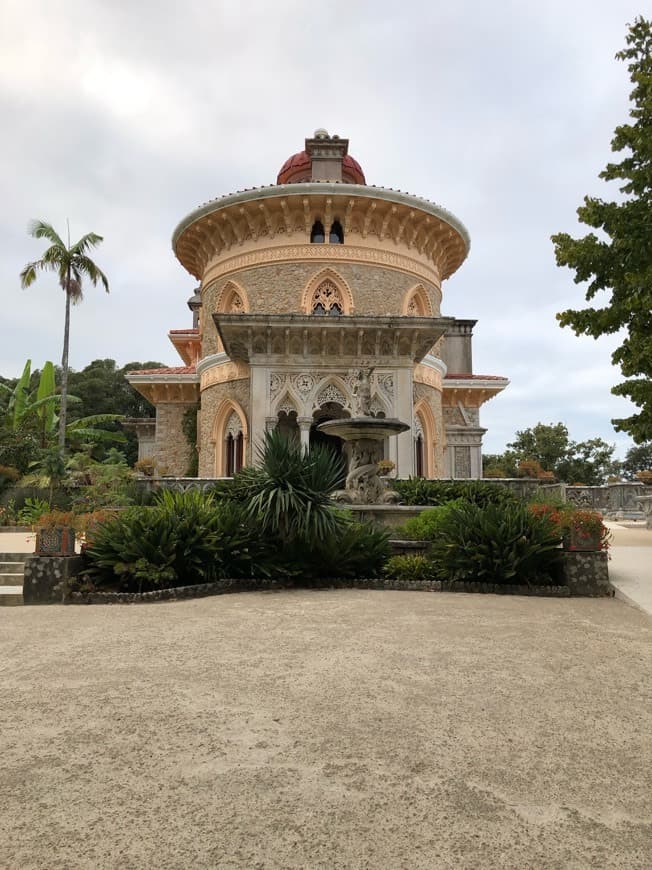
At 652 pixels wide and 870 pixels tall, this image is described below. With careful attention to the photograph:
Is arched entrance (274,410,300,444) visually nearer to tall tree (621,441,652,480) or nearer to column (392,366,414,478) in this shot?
column (392,366,414,478)

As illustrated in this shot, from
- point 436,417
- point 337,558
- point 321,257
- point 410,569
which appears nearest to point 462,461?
point 436,417

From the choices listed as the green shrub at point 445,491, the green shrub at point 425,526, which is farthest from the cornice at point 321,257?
the green shrub at point 425,526

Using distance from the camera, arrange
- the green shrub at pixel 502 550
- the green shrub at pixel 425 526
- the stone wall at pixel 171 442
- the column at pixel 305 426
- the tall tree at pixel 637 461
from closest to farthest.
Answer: the green shrub at pixel 502 550 → the green shrub at pixel 425 526 → the column at pixel 305 426 → the stone wall at pixel 171 442 → the tall tree at pixel 637 461

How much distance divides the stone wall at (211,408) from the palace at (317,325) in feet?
0.20

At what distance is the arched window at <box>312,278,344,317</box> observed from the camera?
20.3 meters

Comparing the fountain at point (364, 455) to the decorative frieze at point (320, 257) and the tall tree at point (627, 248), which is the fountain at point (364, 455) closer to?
the tall tree at point (627, 248)

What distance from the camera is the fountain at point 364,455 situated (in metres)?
11.7

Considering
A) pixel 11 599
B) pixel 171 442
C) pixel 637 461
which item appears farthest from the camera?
pixel 637 461

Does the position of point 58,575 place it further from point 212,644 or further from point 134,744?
point 134,744

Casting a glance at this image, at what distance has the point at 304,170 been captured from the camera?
2502 centimetres

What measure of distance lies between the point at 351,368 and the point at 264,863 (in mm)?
16372

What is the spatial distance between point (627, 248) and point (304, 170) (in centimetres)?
1748

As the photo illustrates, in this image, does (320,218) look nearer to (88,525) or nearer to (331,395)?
(331,395)

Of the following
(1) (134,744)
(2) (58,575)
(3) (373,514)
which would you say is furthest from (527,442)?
(1) (134,744)
